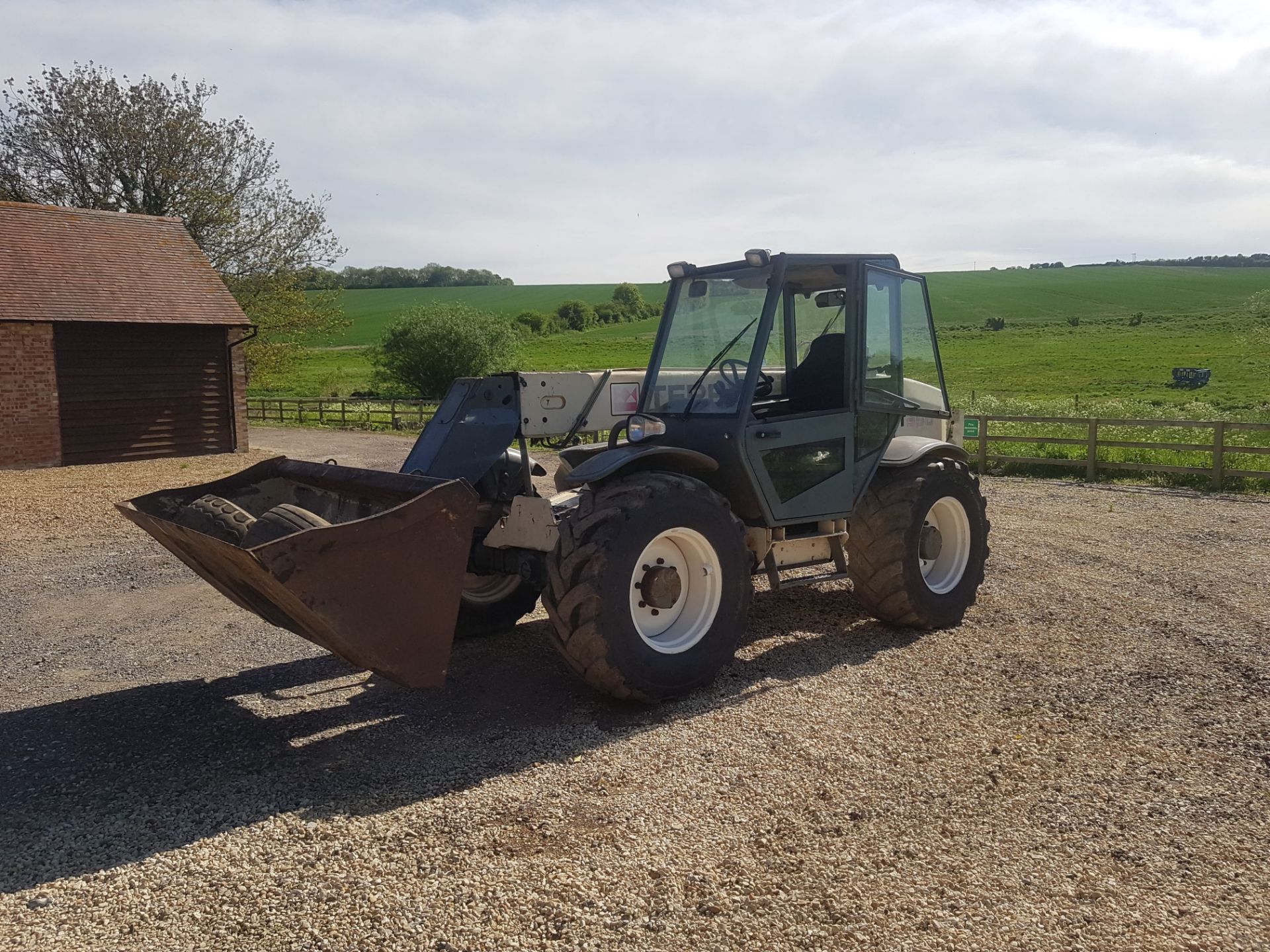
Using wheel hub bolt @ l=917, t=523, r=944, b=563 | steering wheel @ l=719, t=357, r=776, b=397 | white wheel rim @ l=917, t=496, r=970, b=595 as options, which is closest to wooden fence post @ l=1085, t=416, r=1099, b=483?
white wheel rim @ l=917, t=496, r=970, b=595

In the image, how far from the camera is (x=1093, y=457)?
48.0ft

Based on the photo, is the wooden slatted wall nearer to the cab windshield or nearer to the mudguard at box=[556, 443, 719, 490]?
the cab windshield

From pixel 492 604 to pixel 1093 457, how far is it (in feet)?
36.9

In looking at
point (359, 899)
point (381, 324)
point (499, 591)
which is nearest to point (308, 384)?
point (381, 324)

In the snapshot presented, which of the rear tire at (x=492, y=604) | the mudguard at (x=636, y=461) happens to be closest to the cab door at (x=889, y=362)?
the mudguard at (x=636, y=461)

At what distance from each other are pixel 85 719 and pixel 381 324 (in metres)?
71.6

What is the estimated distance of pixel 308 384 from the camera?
5256cm

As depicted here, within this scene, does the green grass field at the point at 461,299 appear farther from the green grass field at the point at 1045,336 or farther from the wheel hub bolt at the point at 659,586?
the wheel hub bolt at the point at 659,586

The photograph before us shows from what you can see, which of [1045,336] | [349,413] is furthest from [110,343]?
[1045,336]

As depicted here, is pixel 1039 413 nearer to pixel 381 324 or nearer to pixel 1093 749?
pixel 1093 749

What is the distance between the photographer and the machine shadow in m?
3.90

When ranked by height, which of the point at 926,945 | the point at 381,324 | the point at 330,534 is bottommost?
the point at 926,945

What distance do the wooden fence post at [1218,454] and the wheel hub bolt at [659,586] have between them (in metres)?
11.3

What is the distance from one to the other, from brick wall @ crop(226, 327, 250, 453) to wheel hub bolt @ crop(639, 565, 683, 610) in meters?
18.8
